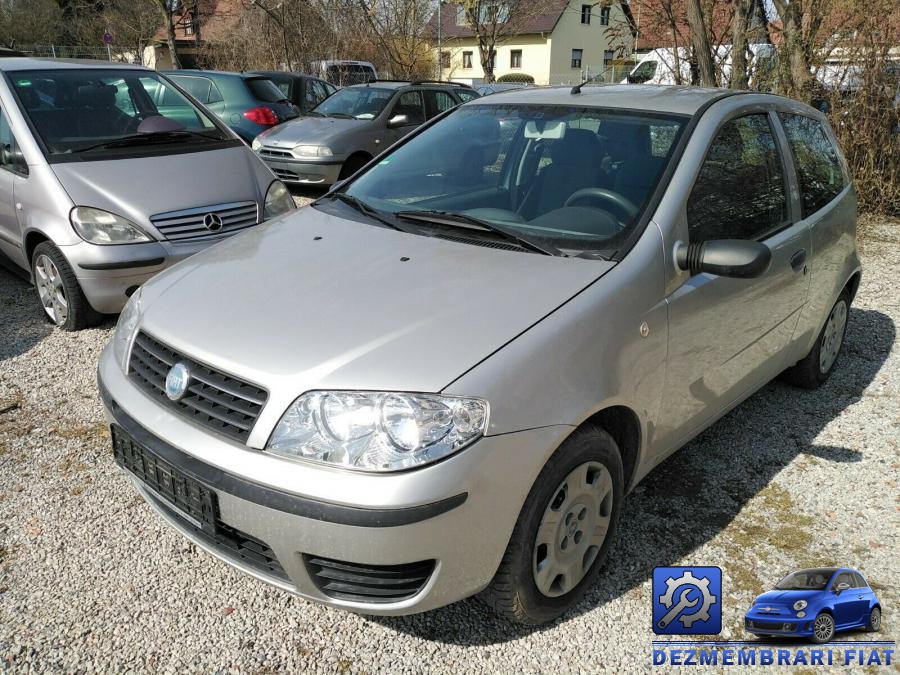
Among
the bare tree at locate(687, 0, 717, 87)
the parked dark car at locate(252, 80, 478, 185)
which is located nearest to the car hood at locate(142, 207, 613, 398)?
the parked dark car at locate(252, 80, 478, 185)

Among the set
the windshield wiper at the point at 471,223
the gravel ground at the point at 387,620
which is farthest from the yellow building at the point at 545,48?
the windshield wiper at the point at 471,223

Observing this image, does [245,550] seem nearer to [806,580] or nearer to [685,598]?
[685,598]

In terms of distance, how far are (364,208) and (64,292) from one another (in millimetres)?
2606

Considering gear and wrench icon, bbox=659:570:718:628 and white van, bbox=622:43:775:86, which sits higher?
white van, bbox=622:43:775:86

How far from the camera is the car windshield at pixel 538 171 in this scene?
9.15 feet

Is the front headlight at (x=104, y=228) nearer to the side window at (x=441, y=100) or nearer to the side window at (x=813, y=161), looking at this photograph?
the side window at (x=813, y=161)

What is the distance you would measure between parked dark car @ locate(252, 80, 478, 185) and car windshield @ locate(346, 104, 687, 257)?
236 inches

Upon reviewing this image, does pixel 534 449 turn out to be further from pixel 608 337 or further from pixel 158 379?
pixel 158 379

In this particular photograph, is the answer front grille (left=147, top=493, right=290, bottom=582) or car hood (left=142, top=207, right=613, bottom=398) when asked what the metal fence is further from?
front grille (left=147, top=493, right=290, bottom=582)

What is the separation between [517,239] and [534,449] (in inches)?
36.6

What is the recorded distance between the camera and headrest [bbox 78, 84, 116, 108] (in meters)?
5.38

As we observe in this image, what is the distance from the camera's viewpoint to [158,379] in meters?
2.40

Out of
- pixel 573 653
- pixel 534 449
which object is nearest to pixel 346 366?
pixel 534 449

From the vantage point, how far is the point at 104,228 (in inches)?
180
